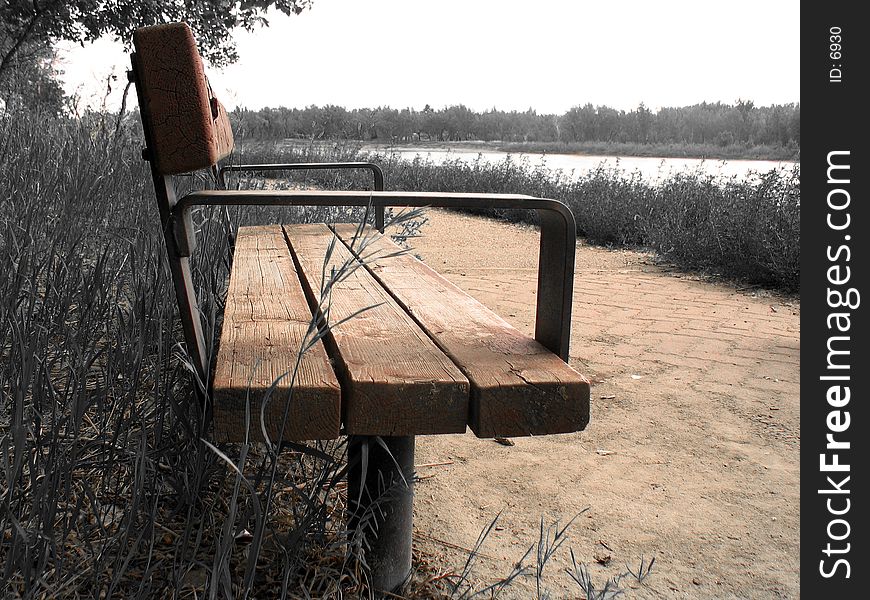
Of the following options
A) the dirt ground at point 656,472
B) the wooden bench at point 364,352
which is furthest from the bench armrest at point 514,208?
the dirt ground at point 656,472

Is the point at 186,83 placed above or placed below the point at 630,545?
above

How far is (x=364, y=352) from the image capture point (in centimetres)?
140

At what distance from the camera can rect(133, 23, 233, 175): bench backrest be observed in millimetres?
1367

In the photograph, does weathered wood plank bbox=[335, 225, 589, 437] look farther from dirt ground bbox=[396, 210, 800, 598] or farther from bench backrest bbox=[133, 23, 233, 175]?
dirt ground bbox=[396, 210, 800, 598]

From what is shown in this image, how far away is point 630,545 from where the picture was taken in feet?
6.74

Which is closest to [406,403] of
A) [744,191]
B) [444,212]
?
[744,191]

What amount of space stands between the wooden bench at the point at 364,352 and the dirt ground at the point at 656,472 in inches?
22.4

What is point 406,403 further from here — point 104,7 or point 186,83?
point 104,7

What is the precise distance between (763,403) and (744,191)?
467 cm

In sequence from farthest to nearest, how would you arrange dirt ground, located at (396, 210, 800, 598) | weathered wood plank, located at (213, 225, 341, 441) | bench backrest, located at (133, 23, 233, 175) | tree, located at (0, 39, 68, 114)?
tree, located at (0, 39, 68, 114), dirt ground, located at (396, 210, 800, 598), bench backrest, located at (133, 23, 233, 175), weathered wood plank, located at (213, 225, 341, 441)

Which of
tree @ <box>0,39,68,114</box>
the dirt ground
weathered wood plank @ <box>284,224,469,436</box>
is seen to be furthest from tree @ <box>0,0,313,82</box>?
weathered wood plank @ <box>284,224,469,436</box>

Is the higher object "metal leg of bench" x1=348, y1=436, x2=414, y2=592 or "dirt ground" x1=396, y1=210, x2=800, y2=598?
"metal leg of bench" x1=348, y1=436, x2=414, y2=592

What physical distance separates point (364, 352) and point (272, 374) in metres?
0.21

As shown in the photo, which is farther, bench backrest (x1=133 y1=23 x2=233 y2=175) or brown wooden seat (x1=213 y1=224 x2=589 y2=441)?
bench backrest (x1=133 y1=23 x2=233 y2=175)
